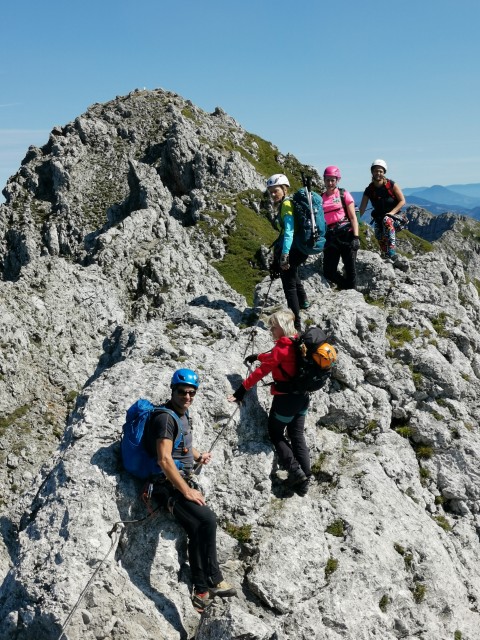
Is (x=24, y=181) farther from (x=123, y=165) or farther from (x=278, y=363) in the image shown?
(x=278, y=363)

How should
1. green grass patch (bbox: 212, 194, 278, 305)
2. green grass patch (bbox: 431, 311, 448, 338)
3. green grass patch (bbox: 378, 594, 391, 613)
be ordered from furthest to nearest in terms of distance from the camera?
green grass patch (bbox: 212, 194, 278, 305)
green grass patch (bbox: 431, 311, 448, 338)
green grass patch (bbox: 378, 594, 391, 613)

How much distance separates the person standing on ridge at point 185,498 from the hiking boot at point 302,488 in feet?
8.85

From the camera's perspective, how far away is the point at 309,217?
14.4 metres

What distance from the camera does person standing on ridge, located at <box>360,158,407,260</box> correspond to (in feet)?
60.6

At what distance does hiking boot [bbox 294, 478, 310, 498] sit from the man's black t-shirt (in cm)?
278

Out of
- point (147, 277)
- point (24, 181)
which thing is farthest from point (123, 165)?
point (147, 277)

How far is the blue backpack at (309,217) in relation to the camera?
47.2ft

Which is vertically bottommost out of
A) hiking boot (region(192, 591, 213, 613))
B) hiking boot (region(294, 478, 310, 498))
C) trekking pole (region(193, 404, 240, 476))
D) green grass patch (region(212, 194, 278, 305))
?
hiking boot (region(192, 591, 213, 613))

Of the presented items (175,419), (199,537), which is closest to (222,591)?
(199,537)

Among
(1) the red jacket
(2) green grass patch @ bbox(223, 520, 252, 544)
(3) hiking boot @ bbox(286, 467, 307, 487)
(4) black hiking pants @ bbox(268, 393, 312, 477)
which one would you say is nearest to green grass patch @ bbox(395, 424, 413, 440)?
(4) black hiking pants @ bbox(268, 393, 312, 477)

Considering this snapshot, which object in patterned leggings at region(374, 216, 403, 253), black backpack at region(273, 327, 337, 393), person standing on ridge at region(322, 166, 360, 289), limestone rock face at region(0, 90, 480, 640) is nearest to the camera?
limestone rock face at region(0, 90, 480, 640)

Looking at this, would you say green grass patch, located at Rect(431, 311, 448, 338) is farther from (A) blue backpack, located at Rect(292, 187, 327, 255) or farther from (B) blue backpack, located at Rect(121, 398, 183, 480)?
(B) blue backpack, located at Rect(121, 398, 183, 480)

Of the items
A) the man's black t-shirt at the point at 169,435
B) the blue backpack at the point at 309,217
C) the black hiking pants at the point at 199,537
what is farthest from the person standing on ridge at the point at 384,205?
the black hiking pants at the point at 199,537

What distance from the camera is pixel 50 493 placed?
9875mm
